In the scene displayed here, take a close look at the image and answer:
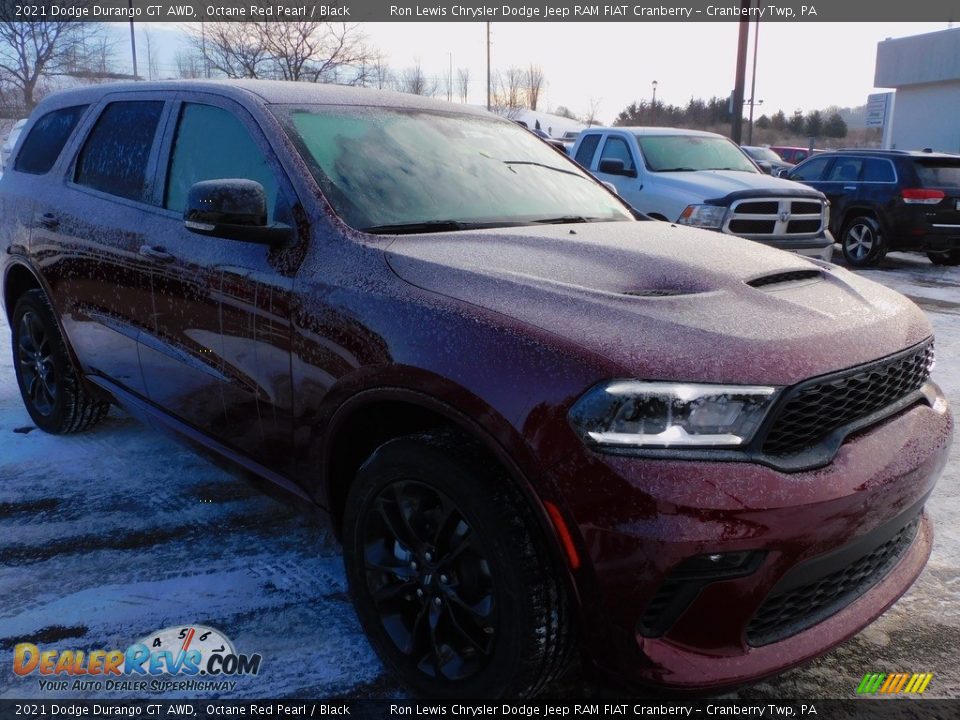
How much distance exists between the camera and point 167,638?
2.63 metres

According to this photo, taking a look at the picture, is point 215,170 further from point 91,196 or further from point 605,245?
point 605,245

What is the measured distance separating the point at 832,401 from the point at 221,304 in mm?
1979

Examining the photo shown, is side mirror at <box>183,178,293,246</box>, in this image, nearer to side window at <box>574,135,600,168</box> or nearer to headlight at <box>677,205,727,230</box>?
headlight at <box>677,205,727,230</box>

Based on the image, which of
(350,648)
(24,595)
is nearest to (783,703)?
(350,648)

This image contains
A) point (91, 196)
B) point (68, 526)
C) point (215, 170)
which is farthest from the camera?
point (91, 196)

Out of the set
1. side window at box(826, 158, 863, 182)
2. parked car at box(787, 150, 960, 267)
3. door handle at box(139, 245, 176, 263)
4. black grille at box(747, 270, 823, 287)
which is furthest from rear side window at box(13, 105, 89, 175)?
side window at box(826, 158, 863, 182)

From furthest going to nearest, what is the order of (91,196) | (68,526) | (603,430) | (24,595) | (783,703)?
(91,196) → (68,526) → (24,595) → (783,703) → (603,430)

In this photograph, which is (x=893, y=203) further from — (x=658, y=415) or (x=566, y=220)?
(x=658, y=415)

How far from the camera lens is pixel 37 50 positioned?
37281 mm

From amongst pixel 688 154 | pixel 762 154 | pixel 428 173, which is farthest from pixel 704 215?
pixel 762 154

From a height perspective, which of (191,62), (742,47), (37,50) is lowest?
(742,47)

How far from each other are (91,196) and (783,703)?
3.50 meters

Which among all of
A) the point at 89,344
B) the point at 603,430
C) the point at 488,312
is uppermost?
the point at 488,312

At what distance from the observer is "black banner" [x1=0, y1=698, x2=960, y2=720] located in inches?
90.7
